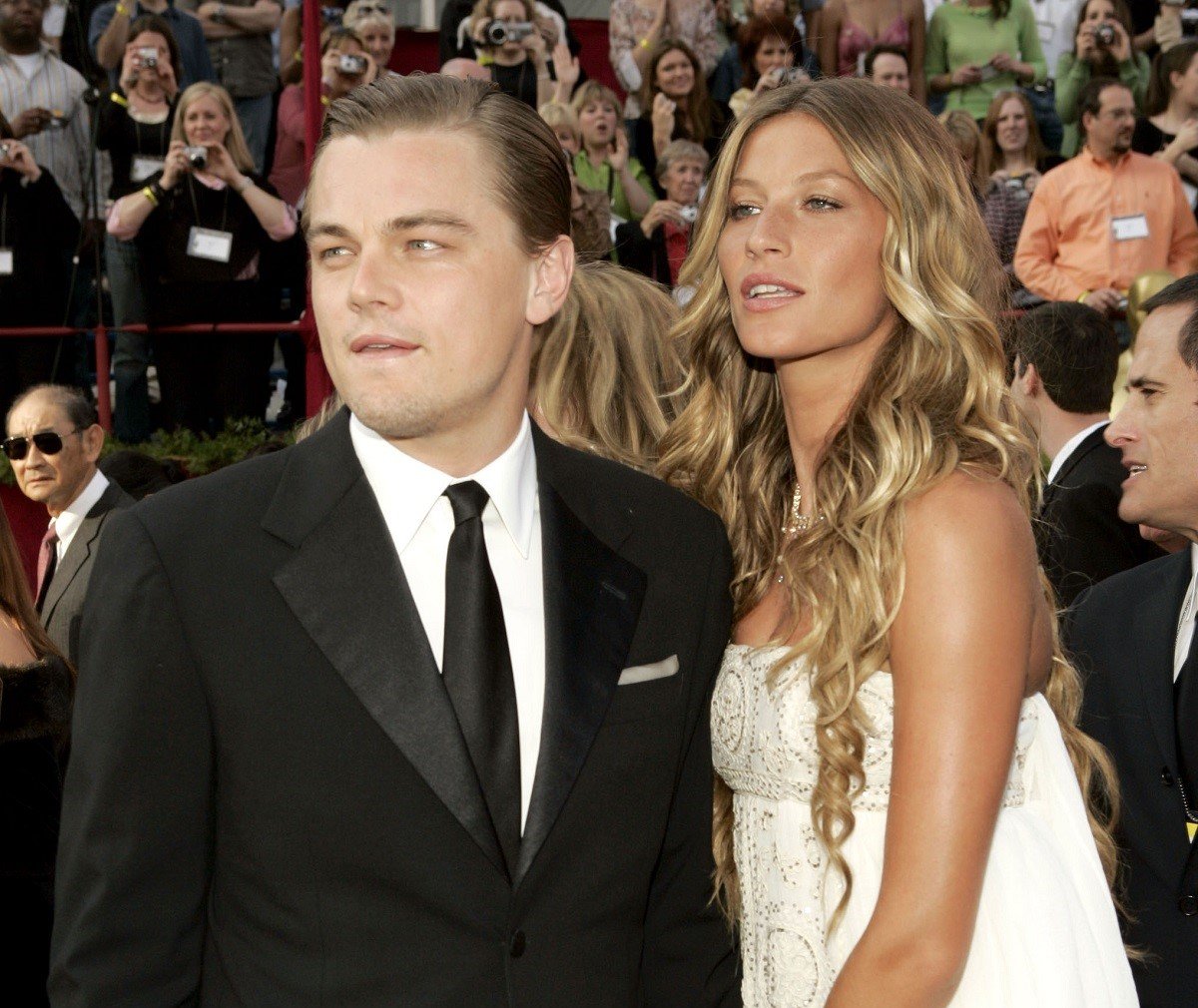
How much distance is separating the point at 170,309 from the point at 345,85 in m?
1.67

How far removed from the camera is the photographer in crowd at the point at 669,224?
26.3ft

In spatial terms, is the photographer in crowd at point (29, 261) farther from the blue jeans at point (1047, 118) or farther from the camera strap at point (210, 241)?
the blue jeans at point (1047, 118)

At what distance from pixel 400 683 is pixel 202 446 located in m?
5.78

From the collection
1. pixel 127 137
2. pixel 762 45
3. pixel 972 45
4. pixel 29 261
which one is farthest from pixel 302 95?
pixel 972 45

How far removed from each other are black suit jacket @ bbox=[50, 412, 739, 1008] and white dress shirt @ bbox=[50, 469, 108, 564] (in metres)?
4.59

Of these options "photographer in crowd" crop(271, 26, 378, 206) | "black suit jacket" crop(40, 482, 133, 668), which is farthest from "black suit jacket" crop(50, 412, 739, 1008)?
"photographer in crowd" crop(271, 26, 378, 206)

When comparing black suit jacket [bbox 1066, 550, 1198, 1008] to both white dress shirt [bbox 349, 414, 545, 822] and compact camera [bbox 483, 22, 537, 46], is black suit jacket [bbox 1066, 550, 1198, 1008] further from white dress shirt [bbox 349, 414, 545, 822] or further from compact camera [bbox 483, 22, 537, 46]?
compact camera [bbox 483, 22, 537, 46]

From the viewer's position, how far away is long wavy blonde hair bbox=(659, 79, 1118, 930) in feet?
7.10

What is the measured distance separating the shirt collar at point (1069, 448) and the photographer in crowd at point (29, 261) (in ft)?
17.0

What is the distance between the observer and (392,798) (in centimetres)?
175

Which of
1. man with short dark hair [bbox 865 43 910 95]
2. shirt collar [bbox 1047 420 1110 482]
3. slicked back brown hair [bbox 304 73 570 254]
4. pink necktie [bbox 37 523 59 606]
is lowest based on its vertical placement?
pink necktie [bbox 37 523 59 606]

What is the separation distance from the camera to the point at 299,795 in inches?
68.6

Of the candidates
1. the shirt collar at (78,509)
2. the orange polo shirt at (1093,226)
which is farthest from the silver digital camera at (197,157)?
the orange polo shirt at (1093,226)

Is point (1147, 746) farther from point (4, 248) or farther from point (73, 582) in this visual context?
point (4, 248)
